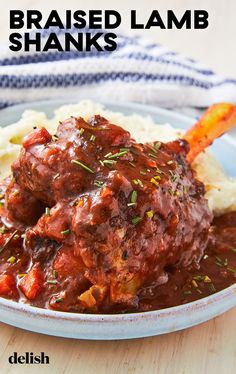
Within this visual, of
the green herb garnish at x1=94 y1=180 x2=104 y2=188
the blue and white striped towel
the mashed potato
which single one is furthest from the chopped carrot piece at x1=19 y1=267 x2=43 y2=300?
the blue and white striped towel

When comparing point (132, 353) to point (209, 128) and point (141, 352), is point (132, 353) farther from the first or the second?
point (209, 128)

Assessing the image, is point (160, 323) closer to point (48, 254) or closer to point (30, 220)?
point (48, 254)

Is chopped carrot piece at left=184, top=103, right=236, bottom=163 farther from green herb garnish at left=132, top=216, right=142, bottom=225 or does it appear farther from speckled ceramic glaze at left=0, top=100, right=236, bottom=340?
speckled ceramic glaze at left=0, top=100, right=236, bottom=340

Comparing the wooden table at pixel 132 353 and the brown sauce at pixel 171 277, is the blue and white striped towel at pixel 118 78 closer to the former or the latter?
the brown sauce at pixel 171 277

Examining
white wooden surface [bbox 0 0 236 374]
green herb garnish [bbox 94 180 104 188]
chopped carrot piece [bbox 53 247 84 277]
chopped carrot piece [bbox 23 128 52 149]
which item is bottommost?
white wooden surface [bbox 0 0 236 374]

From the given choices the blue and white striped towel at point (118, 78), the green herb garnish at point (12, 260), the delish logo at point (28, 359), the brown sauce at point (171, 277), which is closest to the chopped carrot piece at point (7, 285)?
the brown sauce at point (171, 277)

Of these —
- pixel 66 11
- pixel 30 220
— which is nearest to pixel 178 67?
pixel 66 11

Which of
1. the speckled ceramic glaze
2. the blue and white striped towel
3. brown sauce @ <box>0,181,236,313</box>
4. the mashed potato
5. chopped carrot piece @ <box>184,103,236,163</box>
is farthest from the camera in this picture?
the blue and white striped towel
